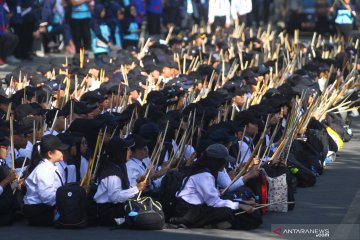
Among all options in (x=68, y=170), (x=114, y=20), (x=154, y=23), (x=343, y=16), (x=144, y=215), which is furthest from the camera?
(x=154, y=23)

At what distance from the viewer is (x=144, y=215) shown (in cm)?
1402

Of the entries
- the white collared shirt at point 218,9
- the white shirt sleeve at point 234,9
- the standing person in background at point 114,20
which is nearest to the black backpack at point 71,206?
the standing person in background at point 114,20

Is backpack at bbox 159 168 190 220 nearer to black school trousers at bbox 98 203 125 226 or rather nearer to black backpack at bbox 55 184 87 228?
black school trousers at bbox 98 203 125 226

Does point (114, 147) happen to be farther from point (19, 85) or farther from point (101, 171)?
point (19, 85)

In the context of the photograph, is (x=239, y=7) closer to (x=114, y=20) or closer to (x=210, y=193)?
(x=114, y=20)

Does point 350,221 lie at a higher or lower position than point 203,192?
lower

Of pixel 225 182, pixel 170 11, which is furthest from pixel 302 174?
pixel 170 11

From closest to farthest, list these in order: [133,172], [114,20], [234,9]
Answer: [133,172] < [114,20] < [234,9]

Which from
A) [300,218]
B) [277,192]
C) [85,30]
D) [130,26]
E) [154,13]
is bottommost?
[154,13]

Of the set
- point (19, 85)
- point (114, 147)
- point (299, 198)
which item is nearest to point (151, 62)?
point (19, 85)

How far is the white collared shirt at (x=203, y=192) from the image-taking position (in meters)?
14.1

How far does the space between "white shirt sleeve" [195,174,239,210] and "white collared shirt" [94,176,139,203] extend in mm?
604

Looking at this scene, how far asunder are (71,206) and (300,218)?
232 centimetres

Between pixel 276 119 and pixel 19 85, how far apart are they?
440 centimetres
